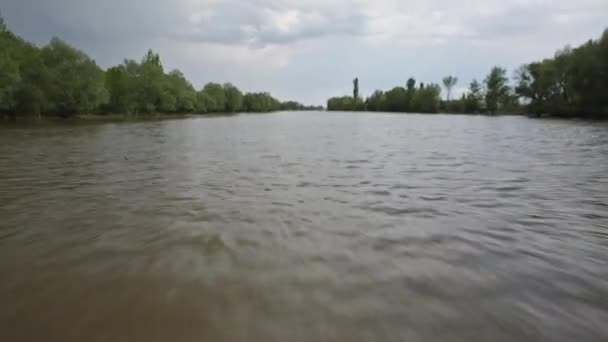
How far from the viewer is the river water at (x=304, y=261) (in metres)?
2.95

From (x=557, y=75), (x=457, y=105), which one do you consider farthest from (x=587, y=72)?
(x=457, y=105)

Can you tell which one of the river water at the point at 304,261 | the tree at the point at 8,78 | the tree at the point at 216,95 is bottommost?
the river water at the point at 304,261

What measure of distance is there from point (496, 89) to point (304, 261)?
132591 millimetres

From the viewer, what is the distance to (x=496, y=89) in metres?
112

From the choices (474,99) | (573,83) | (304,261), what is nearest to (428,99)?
(474,99)

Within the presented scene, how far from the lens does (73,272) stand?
387 centimetres

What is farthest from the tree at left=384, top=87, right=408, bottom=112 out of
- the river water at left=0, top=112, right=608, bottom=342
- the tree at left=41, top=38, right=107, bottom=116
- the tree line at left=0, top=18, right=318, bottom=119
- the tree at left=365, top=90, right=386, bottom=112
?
the river water at left=0, top=112, right=608, bottom=342

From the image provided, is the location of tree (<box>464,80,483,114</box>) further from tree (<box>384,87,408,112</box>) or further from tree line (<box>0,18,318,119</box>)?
tree line (<box>0,18,318,119</box>)

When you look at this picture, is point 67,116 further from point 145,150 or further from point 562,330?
point 562,330

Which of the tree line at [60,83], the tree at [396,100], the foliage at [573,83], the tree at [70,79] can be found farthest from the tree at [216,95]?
the foliage at [573,83]

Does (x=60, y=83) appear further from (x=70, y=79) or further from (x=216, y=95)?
(x=216, y=95)

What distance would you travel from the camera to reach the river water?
2.95 meters

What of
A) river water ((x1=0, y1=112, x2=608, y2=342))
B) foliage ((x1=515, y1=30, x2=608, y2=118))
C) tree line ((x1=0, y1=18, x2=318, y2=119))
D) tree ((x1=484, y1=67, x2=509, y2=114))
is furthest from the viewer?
tree ((x1=484, y1=67, x2=509, y2=114))

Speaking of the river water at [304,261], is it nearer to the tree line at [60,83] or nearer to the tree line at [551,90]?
the tree line at [60,83]
